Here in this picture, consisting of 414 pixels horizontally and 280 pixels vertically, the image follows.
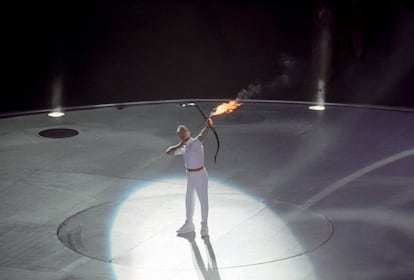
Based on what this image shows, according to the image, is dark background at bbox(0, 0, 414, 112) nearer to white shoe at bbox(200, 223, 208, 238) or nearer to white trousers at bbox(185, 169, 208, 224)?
white trousers at bbox(185, 169, 208, 224)

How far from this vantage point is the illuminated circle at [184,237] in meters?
12.9

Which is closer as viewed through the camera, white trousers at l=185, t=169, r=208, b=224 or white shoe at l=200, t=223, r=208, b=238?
white trousers at l=185, t=169, r=208, b=224

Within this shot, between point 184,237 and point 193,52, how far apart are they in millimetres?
13935

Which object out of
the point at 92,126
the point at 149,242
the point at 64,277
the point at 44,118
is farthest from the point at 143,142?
the point at 64,277

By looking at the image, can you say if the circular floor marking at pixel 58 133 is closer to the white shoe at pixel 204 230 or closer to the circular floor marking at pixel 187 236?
the circular floor marking at pixel 187 236

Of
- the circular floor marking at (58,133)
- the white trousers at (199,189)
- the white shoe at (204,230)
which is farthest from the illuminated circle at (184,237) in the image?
the circular floor marking at (58,133)

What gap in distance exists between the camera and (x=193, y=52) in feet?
88.7

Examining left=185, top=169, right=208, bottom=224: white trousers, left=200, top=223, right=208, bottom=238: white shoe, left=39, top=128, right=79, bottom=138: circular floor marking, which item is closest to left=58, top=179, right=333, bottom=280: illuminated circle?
left=200, top=223, right=208, bottom=238: white shoe

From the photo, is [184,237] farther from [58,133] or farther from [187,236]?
[58,133]

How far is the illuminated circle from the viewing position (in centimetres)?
1292

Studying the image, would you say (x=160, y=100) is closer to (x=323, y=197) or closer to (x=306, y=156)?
(x=306, y=156)

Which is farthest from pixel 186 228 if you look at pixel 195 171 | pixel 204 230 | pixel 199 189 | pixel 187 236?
pixel 195 171

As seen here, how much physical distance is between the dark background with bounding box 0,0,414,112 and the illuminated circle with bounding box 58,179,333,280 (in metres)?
10.2

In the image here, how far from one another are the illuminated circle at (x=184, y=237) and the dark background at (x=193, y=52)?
10.2 metres
